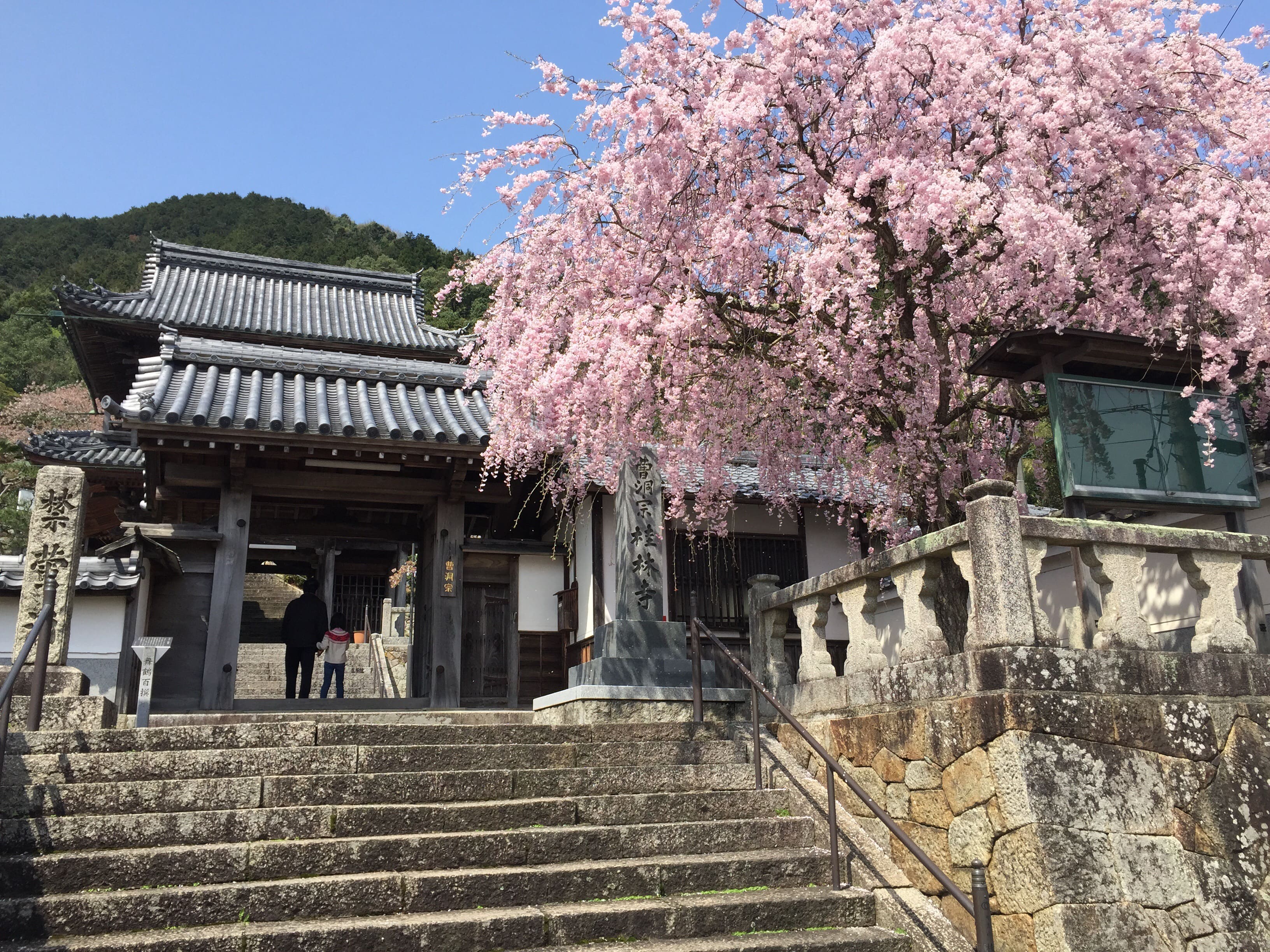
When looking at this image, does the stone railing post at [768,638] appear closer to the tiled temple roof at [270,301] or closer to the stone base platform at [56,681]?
the stone base platform at [56,681]

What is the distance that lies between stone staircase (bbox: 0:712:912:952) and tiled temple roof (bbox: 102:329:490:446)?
4.12 m

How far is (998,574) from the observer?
566 cm

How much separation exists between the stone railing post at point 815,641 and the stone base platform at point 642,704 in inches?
34.9

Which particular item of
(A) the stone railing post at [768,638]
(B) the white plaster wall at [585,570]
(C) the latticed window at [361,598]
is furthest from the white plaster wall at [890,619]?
(C) the latticed window at [361,598]

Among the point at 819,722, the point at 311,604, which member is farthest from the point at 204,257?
the point at 819,722

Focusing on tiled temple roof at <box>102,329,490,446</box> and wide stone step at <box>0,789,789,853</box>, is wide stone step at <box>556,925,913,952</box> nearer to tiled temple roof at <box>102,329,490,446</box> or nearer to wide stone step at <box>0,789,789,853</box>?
wide stone step at <box>0,789,789,853</box>

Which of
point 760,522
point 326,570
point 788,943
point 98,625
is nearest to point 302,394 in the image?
point 98,625

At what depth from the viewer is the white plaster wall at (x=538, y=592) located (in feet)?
42.9

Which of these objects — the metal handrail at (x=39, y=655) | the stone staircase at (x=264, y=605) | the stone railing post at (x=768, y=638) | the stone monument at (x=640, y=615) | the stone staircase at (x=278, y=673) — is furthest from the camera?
the stone staircase at (x=264, y=605)

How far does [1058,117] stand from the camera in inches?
261

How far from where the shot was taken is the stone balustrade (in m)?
5.70

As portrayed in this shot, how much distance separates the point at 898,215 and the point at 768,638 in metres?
3.90

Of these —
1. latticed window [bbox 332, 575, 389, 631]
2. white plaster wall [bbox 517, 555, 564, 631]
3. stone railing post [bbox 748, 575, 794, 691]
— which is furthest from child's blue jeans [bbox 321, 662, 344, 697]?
latticed window [bbox 332, 575, 389, 631]

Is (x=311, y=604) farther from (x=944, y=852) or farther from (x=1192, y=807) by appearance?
(x=1192, y=807)
